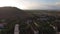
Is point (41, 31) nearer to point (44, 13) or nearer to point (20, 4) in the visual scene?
point (44, 13)

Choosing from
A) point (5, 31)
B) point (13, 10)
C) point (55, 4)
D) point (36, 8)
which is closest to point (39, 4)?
point (36, 8)

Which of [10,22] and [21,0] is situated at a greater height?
[21,0]

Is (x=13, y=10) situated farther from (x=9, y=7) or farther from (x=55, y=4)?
(x=55, y=4)

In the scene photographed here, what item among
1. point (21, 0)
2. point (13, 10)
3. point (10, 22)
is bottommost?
point (10, 22)

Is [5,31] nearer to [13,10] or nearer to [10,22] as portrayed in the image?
[10,22]

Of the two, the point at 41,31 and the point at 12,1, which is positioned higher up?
the point at 12,1

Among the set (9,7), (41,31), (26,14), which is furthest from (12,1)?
(41,31)

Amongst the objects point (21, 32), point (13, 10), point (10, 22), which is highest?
point (13, 10)

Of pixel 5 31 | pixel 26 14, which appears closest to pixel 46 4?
pixel 26 14
